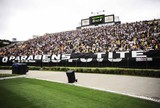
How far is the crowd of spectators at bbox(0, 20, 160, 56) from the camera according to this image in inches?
915

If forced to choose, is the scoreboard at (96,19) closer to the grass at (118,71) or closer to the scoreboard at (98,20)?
the scoreboard at (98,20)

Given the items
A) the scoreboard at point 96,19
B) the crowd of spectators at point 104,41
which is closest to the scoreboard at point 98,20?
the scoreboard at point 96,19

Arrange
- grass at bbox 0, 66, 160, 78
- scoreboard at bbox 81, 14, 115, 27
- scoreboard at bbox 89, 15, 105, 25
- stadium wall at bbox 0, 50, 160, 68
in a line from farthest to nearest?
scoreboard at bbox 89, 15, 105, 25 → scoreboard at bbox 81, 14, 115, 27 → stadium wall at bbox 0, 50, 160, 68 → grass at bbox 0, 66, 160, 78

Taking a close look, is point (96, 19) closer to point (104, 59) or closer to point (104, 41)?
point (104, 41)

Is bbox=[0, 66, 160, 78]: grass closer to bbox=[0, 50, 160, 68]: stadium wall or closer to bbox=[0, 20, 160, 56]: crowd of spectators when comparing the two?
bbox=[0, 50, 160, 68]: stadium wall

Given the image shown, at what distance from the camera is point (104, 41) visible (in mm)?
27516

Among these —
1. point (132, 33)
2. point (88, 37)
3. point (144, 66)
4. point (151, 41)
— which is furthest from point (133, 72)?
point (88, 37)

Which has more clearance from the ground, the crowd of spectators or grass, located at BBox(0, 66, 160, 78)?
the crowd of spectators

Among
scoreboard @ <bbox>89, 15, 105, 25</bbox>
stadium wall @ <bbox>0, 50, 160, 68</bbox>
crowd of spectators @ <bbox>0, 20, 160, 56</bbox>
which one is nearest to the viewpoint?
stadium wall @ <bbox>0, 50, 160, 68</bbox>

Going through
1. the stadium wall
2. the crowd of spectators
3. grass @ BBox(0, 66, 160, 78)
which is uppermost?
the crowd of spectators

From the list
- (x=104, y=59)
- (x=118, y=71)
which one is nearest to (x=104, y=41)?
(x=104, y=59)

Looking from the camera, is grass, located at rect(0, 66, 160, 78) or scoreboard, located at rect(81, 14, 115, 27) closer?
grass, located at rect(0, 66, 160, 78)

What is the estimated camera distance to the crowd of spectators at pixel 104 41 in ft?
76.3

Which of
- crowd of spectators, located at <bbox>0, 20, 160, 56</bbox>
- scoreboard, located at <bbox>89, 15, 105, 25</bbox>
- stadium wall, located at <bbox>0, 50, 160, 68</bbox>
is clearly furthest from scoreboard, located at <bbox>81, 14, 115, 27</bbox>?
stadium wall, located at <bbox>0, 50, 160, 68</bbox>
